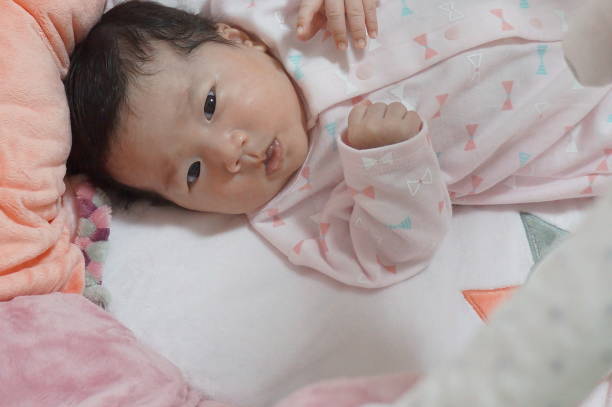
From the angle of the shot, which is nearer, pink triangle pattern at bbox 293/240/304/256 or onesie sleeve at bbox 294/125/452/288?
onesie sleeve at bbox 294/125/452/288

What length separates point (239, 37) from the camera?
1.12 m

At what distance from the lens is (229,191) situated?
1045 millimetres

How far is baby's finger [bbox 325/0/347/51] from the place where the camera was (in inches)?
40.3

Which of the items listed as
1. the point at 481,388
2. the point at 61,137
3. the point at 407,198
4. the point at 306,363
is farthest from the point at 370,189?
the point at 481,388

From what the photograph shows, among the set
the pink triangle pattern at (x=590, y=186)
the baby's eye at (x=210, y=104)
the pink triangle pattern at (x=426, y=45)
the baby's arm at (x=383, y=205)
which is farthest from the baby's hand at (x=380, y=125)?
the pink triangle pattern at (x=590, y=186)

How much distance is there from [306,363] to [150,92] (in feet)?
1.63

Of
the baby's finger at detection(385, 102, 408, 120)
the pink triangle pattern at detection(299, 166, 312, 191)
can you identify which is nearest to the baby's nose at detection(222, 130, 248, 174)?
the pink triangle pattern at detection(299, 166, 312, 191)

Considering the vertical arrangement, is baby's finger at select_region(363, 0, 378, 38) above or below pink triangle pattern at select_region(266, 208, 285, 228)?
above

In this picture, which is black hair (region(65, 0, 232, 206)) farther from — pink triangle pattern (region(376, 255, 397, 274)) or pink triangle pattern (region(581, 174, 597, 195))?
pink triangle pattern (region(581, 174, 597, 195))

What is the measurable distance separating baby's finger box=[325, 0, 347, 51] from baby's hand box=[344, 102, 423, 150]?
0.13 m

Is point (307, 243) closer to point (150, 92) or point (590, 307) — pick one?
point (150, 92)

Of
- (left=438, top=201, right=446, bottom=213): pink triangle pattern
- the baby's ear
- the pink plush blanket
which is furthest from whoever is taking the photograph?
the baby's ear

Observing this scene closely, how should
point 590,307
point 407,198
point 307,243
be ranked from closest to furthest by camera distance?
point 590,307
point 407,198
point 307,243

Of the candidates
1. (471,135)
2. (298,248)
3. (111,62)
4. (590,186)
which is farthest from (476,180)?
(111,62)
